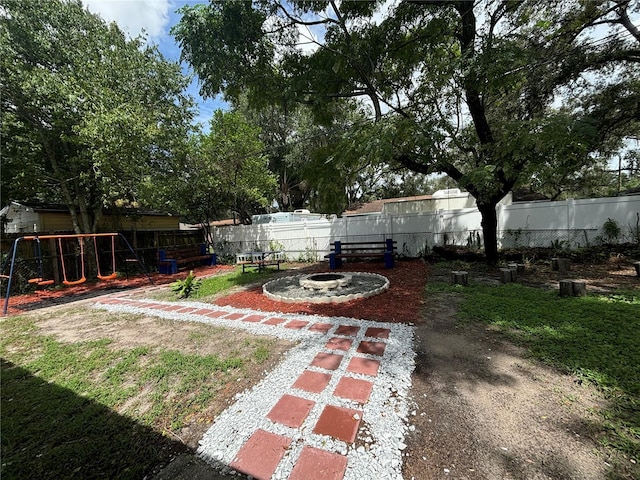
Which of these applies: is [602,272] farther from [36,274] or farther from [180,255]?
[36,274]

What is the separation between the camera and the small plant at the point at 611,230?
7.93 m

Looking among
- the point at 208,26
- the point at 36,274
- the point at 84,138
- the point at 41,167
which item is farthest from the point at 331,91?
the point at 36,274

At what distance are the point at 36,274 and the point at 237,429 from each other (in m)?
11.0

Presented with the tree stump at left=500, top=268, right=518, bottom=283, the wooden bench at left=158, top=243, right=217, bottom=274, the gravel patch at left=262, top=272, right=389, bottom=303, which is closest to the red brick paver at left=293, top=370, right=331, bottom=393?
the gravel patch at left=262, top=272, right=389, bottom=303

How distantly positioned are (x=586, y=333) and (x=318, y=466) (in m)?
3.98

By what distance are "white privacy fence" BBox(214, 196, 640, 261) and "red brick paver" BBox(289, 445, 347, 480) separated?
377 inches

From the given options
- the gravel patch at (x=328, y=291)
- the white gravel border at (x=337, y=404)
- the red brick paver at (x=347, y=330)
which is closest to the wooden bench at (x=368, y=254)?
the gravel patch at (x=328, y=291)

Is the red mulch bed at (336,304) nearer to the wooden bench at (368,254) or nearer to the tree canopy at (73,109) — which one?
the wooden bench at (368,254)

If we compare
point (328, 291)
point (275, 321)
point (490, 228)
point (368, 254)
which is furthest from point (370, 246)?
point (275, 321)

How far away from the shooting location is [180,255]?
38.1 ft

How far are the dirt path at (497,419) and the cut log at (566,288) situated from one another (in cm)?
285

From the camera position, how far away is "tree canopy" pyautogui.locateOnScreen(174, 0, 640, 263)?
5457 millimetres

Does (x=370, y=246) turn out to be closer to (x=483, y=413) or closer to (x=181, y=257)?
(x=181, y=257)

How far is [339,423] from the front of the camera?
210cm
